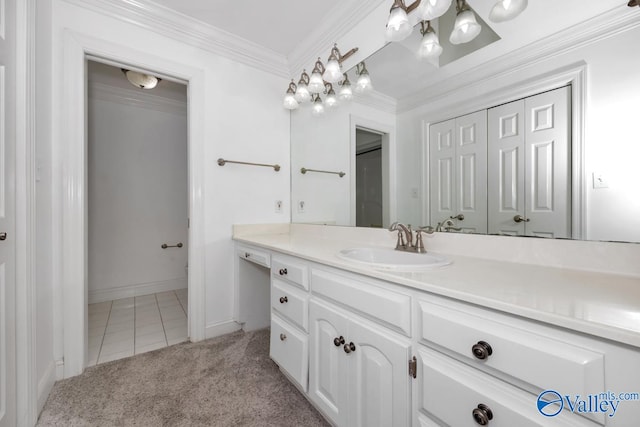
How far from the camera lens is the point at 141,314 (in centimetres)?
238

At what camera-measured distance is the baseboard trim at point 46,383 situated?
4.03ft

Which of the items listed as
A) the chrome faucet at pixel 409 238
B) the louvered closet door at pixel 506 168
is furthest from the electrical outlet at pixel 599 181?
the chrome faucet at pixel 409 238

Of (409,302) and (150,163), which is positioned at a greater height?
(150,163)

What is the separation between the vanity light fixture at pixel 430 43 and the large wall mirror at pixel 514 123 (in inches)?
1.5

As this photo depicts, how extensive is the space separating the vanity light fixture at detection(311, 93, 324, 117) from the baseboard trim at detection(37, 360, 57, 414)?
7.37 feet

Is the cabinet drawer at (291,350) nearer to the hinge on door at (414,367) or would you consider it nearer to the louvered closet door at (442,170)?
the hinge on door at (414,367)

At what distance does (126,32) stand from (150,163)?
1.63m

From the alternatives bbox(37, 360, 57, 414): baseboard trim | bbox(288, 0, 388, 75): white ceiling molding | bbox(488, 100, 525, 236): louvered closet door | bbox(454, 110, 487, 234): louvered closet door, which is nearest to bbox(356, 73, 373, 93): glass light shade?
bbox(288, 0, 388, 75): white ceiling molding

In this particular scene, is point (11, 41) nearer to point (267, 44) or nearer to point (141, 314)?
point (267, 44)

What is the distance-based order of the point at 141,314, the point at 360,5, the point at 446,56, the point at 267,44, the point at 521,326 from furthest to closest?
the point at 141,314 < the point at 267,44 < the point at 360,5 < the point at 446,56 < the point at 521,326

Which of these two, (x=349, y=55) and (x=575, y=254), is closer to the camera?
(x=575, y=254)

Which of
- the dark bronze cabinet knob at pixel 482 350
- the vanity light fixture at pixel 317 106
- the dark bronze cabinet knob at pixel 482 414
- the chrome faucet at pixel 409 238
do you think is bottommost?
the dark bronze cabinet knob at pixel 482 414

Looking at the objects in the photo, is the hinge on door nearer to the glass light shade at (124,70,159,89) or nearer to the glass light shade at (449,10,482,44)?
the glass light shade at (449,10,482,44)

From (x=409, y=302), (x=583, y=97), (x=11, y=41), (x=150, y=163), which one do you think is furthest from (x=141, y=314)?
(x=583, y=97)
